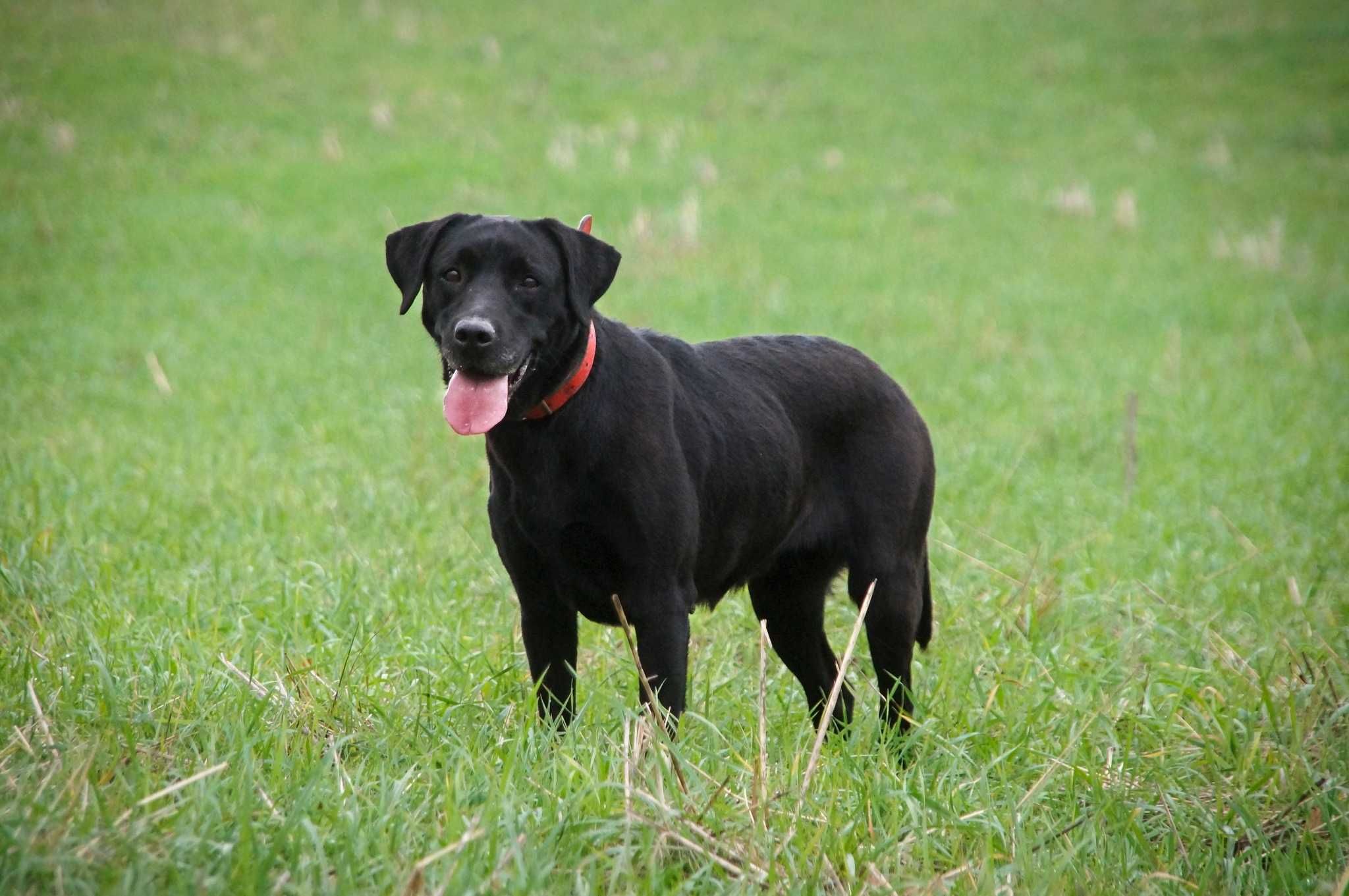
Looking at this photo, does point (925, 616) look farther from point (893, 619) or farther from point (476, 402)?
point (476, 402)

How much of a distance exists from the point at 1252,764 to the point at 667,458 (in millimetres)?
Answer: 1882

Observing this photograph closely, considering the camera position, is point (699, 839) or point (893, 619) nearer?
point (699, 839)

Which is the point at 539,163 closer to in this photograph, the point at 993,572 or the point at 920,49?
the point at 920,49

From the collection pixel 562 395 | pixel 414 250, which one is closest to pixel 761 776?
pixel 562 395

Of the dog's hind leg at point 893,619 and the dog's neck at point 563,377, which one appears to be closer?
the dog's neck at point 563,377

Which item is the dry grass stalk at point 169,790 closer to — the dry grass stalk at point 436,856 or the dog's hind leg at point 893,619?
the dry grass stalk at point 436,856

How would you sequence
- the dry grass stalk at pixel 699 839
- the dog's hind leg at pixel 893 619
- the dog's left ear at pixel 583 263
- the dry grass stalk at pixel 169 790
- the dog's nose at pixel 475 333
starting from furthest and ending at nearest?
the dog's hind leg at pixel 893 619, the dog's left ear at pixel 583 263, the dog's nose at pixel 475 333, the dry grass stalk at pixel 699 839, the dry grass stalk at pixel 169 790

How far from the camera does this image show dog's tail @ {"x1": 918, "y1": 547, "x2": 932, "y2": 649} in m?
4.65

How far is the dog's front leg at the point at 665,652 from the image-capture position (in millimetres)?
3793

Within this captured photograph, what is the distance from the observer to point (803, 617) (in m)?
4.62

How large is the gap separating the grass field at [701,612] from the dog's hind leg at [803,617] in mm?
165

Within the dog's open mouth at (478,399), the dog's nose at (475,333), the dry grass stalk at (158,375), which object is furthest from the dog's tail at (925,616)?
the dry grass stalk at (158,375)

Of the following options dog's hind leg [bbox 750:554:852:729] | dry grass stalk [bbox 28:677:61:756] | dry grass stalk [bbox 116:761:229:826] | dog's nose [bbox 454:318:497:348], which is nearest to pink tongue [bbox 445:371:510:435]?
dog's nose [bbox 454:318:497:348]

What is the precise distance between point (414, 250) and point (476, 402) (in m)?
0.64
